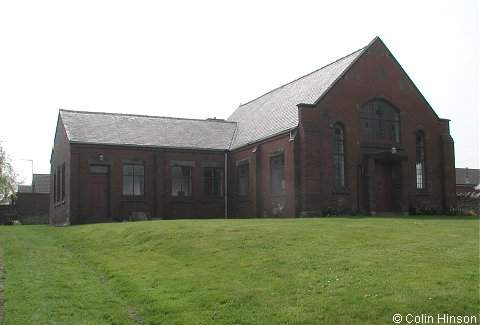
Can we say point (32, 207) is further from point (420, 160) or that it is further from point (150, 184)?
point (420, 160)

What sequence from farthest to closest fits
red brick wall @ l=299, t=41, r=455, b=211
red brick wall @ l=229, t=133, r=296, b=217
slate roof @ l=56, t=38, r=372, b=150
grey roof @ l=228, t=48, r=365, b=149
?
slate roof @ l=56, t=38, r=372, b=150 < grey roof @ l=228, t=48, r=365, b=149 < red brick wall @ l=229, t=133, r=296, b=217 < red brick wall @ l=299, t=41, r=455, b=211

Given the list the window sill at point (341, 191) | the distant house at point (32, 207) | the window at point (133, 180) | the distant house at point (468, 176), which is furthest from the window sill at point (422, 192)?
the distant house at point (468, 176)

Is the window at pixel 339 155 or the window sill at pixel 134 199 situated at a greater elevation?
the window at pixel 339 155

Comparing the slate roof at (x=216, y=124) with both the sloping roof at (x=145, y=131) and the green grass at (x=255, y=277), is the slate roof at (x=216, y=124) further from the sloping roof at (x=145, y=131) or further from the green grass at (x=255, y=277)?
the green grass at (x=255, y=277)

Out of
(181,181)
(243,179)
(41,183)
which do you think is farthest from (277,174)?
(41,183)

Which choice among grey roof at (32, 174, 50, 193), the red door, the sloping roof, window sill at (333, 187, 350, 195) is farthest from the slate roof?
grey roof at (32, 174, 50, 193)

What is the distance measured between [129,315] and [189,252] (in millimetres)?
5315

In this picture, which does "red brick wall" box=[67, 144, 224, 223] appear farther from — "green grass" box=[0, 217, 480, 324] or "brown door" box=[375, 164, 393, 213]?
"green grass" box=[0, 217, 480, 324]

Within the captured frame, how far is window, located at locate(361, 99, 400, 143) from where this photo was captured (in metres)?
32.8

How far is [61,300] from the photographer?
1291cm

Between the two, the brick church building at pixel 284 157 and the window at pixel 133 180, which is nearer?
the brick church building at pixel 284 157

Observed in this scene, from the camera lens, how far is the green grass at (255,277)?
36.3 feet

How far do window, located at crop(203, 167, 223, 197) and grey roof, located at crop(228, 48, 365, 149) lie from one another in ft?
6.26

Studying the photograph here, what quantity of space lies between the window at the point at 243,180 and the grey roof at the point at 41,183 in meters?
35.8
